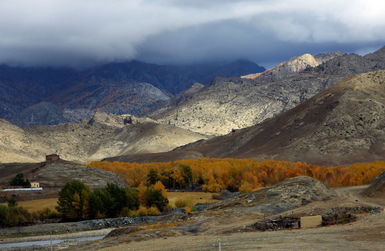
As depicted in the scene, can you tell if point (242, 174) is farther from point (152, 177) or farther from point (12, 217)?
point (12, 217)

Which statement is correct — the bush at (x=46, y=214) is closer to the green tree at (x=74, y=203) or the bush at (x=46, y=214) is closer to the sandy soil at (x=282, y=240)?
the green tree at (x=74, y=203)

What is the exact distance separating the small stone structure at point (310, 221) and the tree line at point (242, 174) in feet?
229

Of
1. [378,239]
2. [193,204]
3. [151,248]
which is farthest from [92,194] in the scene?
[378,239]

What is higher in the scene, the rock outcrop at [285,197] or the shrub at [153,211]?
the rock outcrop at [285,197]

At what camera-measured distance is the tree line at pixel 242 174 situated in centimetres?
12812

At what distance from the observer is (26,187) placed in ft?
427

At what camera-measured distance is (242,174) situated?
5655 inches

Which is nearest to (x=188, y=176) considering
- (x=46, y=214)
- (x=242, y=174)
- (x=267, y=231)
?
(x=242, y=174)

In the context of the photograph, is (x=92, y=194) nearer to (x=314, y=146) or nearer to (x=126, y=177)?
(x=126, y=177)

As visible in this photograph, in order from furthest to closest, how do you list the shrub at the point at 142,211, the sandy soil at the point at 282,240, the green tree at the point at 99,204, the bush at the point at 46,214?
the bush at the point at 46,214, the shrub at the point at 142,211, the green tree at the point at 99,204, the sandy soil at the point at 282,240

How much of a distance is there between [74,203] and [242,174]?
5717 cm

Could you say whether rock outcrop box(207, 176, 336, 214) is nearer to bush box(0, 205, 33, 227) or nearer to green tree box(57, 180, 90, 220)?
green tree box(57, 180, 90, 220)

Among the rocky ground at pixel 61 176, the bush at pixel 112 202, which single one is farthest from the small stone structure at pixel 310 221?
the rocky ground at pixel 61 176

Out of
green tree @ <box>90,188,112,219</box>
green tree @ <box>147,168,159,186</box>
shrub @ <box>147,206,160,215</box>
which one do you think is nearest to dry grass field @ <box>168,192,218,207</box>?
shrub @ <box>147,206,160,215</box>
